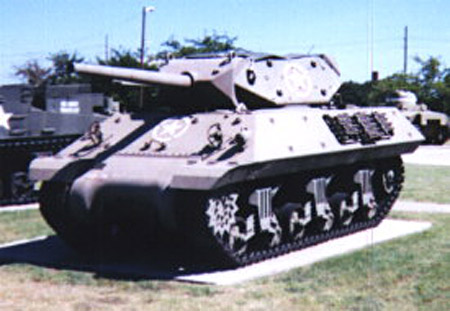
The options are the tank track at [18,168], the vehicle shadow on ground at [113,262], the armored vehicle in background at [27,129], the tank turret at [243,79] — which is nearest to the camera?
the vehicle shadow on ground at [113,262]

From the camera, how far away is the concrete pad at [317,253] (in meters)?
9.49

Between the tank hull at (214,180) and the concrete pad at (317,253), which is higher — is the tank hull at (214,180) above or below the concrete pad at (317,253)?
above

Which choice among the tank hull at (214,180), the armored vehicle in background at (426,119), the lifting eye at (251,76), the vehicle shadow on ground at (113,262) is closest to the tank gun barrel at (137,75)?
the tank hull at (214,180)

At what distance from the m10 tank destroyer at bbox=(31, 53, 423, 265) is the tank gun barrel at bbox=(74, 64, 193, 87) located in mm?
15

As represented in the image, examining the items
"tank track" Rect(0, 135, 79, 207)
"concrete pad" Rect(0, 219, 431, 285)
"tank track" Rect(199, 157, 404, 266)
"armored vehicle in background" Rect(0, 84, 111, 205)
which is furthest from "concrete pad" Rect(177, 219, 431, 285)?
"tank track" Rect(0, 135, 79, 207)

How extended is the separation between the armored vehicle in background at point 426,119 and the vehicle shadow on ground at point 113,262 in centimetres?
2634

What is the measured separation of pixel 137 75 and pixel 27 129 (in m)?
7.47

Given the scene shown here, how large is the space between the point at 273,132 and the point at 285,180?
3.38 feet

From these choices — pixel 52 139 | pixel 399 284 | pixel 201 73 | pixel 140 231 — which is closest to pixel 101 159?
pixel 140 231

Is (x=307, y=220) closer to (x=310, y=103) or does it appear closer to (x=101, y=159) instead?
(x=310, y=103)

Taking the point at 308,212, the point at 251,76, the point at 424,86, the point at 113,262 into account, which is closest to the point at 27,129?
the point at 251,76

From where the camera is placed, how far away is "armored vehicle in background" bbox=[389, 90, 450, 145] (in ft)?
119

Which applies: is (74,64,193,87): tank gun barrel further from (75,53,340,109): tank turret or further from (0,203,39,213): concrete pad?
(0,203,39,213): concrete pad

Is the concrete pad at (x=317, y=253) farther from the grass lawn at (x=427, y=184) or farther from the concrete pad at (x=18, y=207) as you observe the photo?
the concrete pad at (x=18, y=207)
